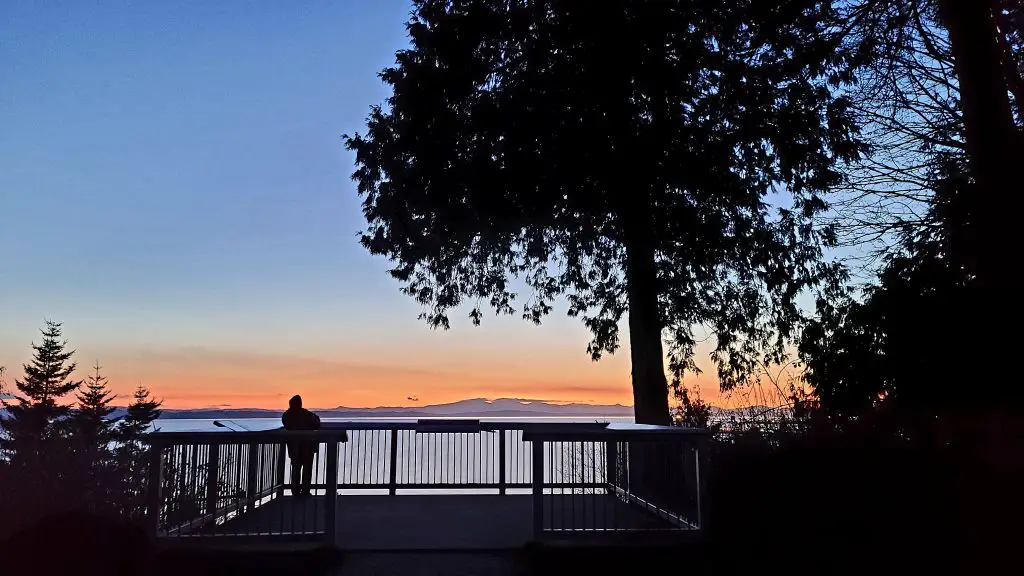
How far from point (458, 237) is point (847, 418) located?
316 inches

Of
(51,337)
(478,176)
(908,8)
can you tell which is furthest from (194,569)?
(51,337)

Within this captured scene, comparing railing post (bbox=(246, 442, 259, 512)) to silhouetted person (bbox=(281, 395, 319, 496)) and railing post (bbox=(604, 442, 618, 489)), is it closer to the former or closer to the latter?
silhouetted person (bbox=(281, 395, 319, 496))

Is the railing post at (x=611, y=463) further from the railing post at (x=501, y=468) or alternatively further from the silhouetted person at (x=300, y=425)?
the silhouetted person at (x=300, y=425)

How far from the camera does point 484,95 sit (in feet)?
45.3

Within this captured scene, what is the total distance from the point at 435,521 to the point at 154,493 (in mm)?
3553

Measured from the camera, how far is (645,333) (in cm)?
1285

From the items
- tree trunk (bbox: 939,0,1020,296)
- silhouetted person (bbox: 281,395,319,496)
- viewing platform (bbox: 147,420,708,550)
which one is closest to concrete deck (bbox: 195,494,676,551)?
viewing platform (bbox: 147,420,708,550)

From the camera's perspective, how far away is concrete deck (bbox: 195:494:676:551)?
7848 millimetres

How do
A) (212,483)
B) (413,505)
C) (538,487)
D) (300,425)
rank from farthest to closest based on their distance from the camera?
1. (300,425)
2. (413,505)
3. (212,483)
4. (538,487)

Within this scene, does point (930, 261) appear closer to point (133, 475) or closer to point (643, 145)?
point (643, 145)

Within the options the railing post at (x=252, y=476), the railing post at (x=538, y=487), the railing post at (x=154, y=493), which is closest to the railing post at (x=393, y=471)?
the railing post at (x=252, y=476)

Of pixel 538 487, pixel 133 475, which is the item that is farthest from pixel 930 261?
pixel 133 475

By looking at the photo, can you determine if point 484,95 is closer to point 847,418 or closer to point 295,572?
point 847,418

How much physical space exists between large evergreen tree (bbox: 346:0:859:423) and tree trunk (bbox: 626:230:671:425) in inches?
1.3
